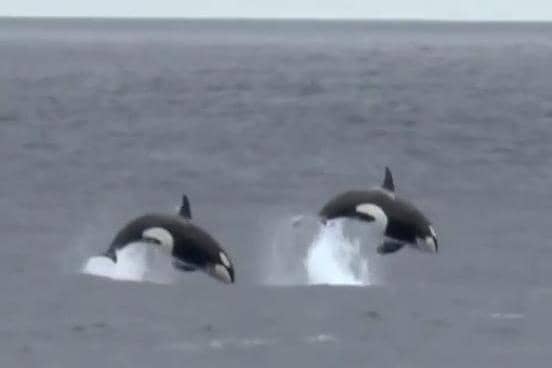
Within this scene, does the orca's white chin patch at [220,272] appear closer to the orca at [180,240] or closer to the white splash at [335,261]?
the orca at [180,240]

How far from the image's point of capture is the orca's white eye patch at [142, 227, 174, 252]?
126 feet

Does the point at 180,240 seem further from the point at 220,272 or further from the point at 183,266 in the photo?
the point at 220,272

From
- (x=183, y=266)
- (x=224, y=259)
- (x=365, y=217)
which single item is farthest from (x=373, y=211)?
(x=183, y=266)

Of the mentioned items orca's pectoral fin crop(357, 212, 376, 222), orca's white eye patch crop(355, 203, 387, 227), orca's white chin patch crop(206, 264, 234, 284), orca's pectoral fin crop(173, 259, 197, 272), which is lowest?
orca's white chin patch crop(206, 264, 234, 284)


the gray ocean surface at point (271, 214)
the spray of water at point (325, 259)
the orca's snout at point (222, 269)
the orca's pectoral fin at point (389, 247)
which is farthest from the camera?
the spray of water at point (325, 259)

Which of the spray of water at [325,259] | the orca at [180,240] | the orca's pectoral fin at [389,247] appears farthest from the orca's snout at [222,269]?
the spray of water at [325,259]

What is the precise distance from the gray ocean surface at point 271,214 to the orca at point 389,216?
2.80 feet

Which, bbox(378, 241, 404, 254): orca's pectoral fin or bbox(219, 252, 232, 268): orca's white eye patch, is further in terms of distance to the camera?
bbox(378, 241, 404, 254): orca's pectoral fin

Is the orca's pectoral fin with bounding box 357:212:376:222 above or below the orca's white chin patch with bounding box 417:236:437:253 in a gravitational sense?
above

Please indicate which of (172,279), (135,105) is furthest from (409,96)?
(172,279)

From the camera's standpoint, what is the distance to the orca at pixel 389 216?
3984cm

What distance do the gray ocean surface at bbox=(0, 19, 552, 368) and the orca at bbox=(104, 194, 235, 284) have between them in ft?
2.14

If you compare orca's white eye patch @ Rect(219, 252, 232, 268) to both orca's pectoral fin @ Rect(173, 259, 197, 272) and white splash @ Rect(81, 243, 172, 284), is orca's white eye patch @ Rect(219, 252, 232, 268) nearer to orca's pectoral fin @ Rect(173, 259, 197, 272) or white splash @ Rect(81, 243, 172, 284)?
orca's pectoral fin @ Rect(173, 259, 197, 272)


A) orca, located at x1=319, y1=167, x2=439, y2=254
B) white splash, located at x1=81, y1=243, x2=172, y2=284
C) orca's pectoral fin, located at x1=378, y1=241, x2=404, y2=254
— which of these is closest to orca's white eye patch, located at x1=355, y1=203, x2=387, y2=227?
orca, located at x1=319, y1=167, x2=439, y2=254
